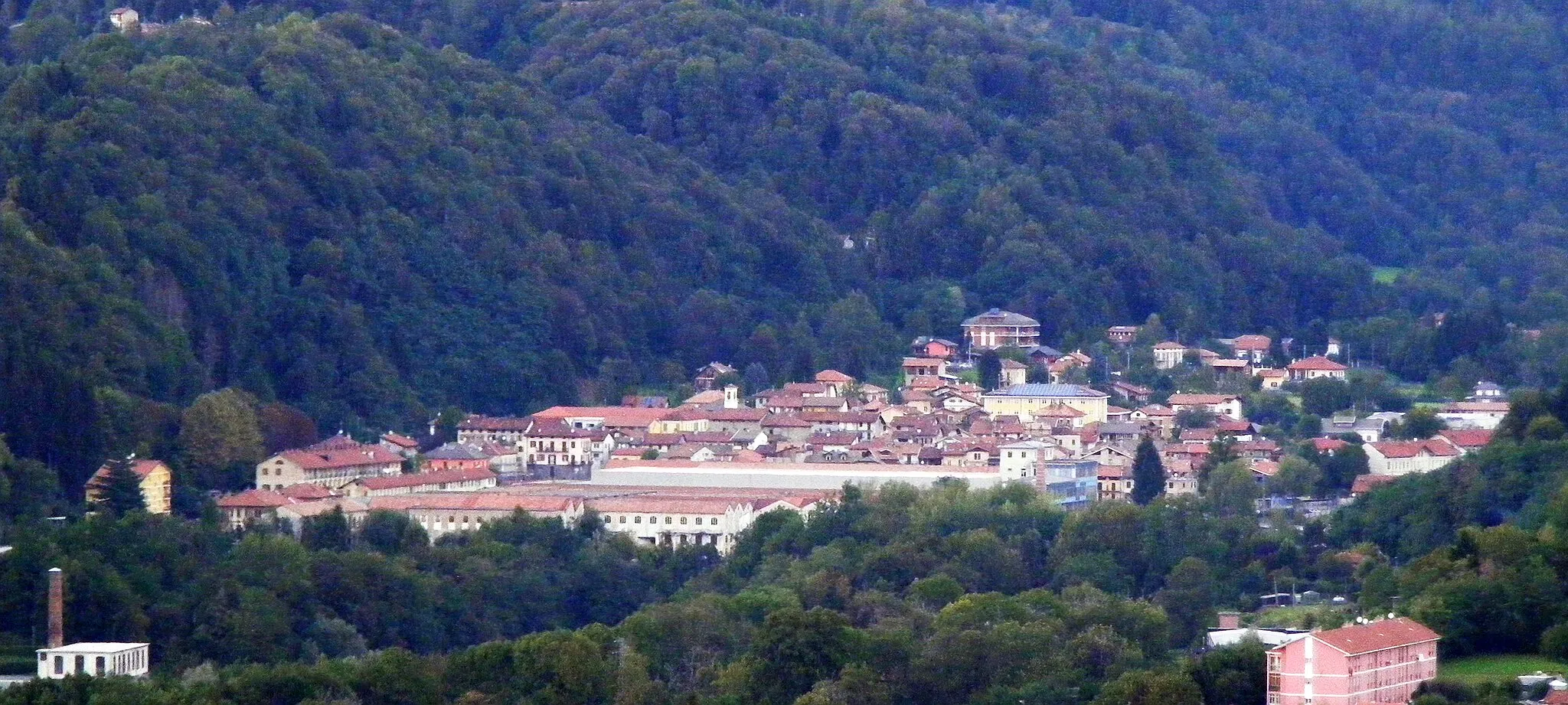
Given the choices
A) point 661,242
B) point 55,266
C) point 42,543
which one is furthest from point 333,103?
point 42,543

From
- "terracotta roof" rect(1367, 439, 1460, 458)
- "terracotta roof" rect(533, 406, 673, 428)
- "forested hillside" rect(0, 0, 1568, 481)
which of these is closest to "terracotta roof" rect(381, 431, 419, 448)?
"forested hillside" rect(0, 0, 1568, 481)

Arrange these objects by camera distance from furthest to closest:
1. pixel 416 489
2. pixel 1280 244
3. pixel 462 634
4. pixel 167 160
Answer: pixel 1280 244 < pixel 167 160 < pixel 416 489 < pixel 462 634

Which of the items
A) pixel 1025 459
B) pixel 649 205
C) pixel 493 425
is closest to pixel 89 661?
pixel 1025 459

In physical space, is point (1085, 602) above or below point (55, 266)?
below

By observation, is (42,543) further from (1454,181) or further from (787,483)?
(1454,181)

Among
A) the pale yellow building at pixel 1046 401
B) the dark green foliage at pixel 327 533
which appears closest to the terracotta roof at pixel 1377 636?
the dark green foliage at pixel 327 533

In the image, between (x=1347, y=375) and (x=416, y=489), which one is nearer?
(x=416, y=489)

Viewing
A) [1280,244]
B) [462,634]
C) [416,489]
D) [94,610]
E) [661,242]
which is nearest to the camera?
[94,610]

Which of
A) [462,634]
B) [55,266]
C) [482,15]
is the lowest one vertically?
[462,634]
